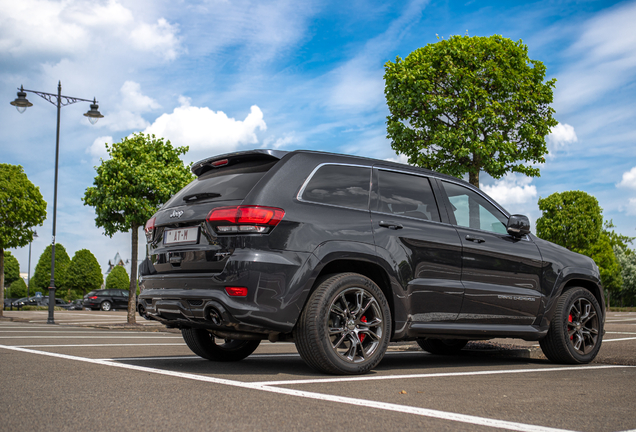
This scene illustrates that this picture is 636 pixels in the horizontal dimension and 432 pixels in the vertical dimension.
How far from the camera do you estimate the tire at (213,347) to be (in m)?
6.00

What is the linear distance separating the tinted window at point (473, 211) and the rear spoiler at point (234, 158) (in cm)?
192

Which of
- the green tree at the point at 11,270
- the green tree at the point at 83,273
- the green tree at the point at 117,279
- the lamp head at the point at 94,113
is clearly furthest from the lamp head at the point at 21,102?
the green tree at the point at 11,270

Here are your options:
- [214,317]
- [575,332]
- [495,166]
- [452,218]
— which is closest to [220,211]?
[214,317]

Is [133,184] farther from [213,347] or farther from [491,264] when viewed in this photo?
[491,264]

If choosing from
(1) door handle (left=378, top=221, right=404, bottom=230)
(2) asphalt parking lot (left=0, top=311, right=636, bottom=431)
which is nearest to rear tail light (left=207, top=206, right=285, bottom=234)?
(1) door handle (left=378, top=221, right=404, bottom=230)

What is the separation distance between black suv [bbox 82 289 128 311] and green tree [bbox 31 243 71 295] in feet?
92.6

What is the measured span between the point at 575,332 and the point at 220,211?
424 cm

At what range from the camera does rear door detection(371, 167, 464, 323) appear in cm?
525

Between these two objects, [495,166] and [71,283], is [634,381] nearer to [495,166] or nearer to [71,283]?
[495,166]

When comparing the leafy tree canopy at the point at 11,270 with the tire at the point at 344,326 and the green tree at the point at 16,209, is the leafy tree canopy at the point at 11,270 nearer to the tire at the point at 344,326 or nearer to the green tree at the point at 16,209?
the green tree at the point at 16,209

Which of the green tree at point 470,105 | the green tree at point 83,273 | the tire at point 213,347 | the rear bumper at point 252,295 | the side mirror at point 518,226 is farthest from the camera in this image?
the green tree at point 83,273

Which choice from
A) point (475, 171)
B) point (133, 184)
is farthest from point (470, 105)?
point (133, 184)

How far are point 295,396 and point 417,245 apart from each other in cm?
213

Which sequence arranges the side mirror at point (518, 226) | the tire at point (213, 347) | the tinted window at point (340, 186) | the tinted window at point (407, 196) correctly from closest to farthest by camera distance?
the tinted window at point (340, 186) < the tinted window at point (407, 196) < the tire at point (213, 347) < the side mirror at point (518, 226)
